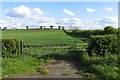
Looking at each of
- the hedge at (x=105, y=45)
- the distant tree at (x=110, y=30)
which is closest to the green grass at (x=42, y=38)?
the distant tree at (x=110, y=30)

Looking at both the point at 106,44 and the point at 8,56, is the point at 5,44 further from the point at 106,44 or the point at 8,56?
the point at 106,44

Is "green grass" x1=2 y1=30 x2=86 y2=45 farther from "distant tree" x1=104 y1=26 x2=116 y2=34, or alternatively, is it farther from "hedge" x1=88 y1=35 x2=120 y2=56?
"hedge" x1=88 y1=35 x2=120 y2=56

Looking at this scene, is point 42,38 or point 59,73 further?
point 42,38

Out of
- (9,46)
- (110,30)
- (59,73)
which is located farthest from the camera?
(110,30)

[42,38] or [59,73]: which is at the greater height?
[42,38]

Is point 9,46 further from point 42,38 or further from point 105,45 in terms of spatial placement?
point 105,45

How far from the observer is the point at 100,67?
10383 millimetres

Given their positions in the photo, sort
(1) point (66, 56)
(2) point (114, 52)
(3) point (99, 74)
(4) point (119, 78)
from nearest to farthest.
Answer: (4) point (119, 78) → (3) point (99, 74) → (2) point (114, 52) → (1) point (66, 56)

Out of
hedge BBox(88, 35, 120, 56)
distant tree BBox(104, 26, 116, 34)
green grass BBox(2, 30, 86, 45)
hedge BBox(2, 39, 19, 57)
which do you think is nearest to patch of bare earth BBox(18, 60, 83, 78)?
hedge BBox(88, 35, 120, 56)

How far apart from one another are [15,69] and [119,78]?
4323 mm

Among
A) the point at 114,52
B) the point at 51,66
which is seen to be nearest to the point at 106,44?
the point at 114,52

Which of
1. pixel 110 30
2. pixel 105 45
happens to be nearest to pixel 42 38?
pixel 110 30

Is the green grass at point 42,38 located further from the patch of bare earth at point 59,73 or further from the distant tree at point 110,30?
the patch of bare earth at point 59,73

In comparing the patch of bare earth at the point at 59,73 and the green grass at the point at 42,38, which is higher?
the green grass at the point at 42,38
